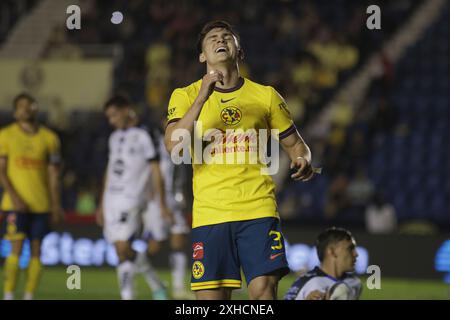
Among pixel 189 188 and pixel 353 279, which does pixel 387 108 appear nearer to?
pixel 189 188

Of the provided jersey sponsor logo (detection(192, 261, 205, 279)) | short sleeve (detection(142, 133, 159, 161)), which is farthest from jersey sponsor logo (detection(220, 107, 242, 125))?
short sleeve (detection(142, 133, 159, 161))

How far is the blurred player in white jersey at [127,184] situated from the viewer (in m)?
10.9

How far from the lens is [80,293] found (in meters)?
12.6

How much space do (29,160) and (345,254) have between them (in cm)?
467

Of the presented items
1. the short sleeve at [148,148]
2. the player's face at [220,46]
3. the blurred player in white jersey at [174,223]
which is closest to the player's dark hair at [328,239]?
the player's face at [220,46]

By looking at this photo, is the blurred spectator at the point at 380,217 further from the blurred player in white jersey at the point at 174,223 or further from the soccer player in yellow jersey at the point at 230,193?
the soccer player in yellow jersey at the point at 230,193

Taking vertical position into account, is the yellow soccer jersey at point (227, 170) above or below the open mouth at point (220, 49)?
below

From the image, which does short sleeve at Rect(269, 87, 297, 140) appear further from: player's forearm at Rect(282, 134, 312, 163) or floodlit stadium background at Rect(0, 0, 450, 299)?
floodlit stadium background at Rect(0, 0, 450, 299)

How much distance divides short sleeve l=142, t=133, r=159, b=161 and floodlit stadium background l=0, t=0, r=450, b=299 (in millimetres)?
5342

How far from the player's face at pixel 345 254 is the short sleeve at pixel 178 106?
1917 mm

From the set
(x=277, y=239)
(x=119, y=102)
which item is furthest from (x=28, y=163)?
(x=277, y=239)

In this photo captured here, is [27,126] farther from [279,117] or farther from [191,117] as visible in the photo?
[191,117]
